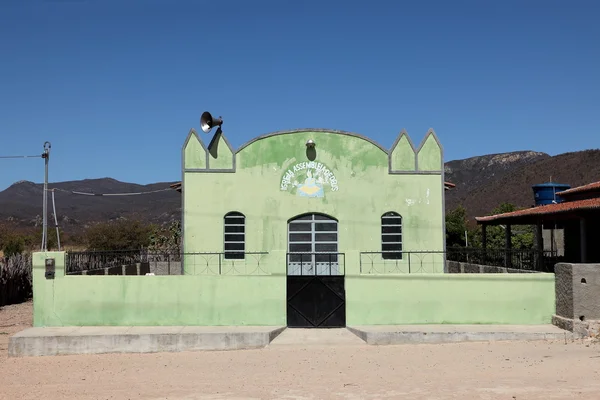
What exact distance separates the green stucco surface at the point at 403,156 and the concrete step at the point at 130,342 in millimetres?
8056

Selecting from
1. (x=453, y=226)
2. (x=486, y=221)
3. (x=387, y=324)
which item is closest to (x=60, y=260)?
(x=387, y=324)

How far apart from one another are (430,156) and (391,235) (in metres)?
2.87

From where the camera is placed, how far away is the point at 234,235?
20141 millimetres

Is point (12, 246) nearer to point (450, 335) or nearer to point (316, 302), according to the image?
point (316, 302)

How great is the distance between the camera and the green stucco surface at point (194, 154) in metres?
20.2

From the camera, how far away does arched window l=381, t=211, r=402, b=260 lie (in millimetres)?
20250

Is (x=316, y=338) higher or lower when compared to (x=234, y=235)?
lower

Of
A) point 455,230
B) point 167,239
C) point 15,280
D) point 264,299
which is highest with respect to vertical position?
point 455,230

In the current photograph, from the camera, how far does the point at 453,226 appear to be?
43406mm

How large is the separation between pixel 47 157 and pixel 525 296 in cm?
1445

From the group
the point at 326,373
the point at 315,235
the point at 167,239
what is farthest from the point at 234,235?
the point at 167,239

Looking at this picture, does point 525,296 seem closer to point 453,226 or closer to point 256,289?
point 256,289

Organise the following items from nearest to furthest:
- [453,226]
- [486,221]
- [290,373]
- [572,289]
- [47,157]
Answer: [290,373]
[572,289]
[47,157]
[486,221]
[453,226]

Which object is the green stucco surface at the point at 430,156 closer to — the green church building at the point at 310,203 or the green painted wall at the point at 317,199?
the green church building at the point at 310,203
